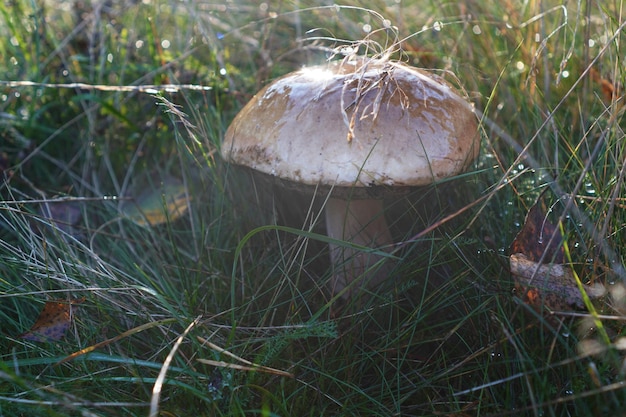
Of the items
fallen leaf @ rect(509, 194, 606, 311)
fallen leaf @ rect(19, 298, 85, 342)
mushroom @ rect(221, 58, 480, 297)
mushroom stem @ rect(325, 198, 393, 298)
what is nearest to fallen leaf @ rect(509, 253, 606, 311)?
fallen leaf @ rect(509, 194, 606, 311)

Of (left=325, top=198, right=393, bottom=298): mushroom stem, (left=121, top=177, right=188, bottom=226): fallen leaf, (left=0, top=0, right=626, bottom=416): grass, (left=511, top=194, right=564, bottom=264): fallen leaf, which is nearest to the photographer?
(left=0, top=0, right=626, bottom=416): grass

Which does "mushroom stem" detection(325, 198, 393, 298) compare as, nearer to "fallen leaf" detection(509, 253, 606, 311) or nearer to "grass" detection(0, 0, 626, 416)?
"grass" detection(0, 0, 626, 416)

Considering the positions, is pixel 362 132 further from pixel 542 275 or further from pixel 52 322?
pixel 52 322

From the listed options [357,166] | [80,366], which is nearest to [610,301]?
[357,166]

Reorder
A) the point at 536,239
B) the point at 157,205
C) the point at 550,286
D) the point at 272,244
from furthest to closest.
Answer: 1. the point at 157,205
2. the point at 272,244
3. the point at 536,239
4. the point at 550,286

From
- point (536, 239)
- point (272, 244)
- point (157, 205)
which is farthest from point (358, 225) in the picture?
point (157, 205)

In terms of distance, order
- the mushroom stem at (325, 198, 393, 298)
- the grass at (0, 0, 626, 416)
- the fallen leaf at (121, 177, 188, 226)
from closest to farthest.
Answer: the grass at (0, 0, 626, 416) < the mushroom stem at (325, 198, 393, 298) < the fallen leaf at (121, 177, 188, 226)
